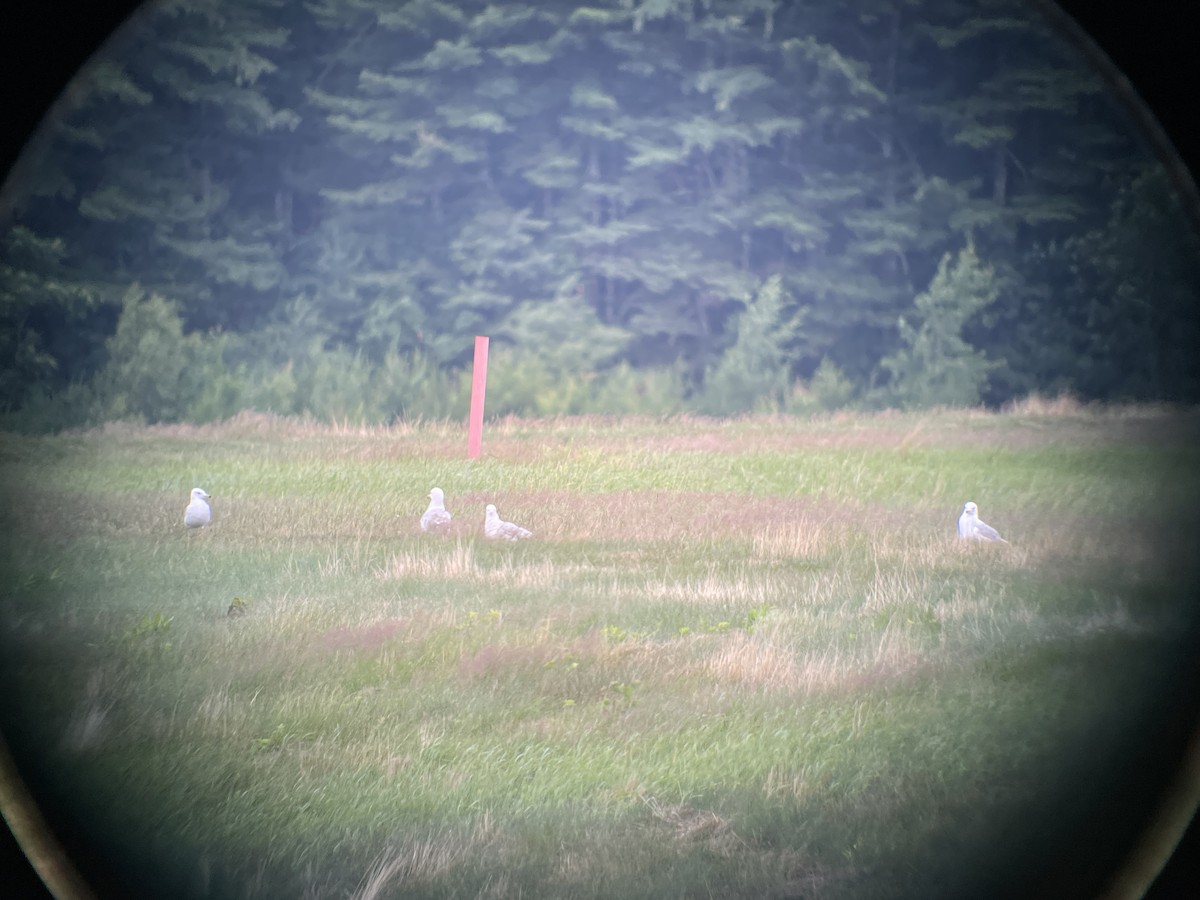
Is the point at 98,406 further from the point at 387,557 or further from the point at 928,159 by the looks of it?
the point at 928,159

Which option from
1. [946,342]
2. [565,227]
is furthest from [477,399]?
[946,342]

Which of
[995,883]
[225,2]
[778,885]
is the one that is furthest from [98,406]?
[995,883]

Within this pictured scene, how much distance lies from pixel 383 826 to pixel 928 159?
14.5 ft

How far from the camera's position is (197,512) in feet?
17.8

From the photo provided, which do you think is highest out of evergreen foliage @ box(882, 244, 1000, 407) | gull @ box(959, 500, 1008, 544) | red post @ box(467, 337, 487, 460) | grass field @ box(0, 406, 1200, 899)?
evergreen foliage @ box(882, 244, 1000, 407)

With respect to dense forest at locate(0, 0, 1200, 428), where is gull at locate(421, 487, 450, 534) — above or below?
below

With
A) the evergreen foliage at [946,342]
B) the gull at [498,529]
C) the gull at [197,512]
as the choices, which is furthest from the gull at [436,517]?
the evergreen foliage at [946,342]

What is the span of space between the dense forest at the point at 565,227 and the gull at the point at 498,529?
5.05 ft

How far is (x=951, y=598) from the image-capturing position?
15.7 ft

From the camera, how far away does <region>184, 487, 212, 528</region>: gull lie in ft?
17.7

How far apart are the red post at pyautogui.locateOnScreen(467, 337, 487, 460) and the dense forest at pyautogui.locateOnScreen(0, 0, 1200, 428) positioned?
15 centimetres

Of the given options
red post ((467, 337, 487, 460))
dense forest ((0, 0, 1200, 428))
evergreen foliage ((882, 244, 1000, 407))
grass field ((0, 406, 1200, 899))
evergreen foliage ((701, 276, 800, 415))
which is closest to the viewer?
grass field ((0, 406, 1200, 899))

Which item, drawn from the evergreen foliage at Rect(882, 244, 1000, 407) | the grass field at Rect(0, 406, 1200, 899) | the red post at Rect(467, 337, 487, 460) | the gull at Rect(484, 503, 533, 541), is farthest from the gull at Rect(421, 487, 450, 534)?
the evergreen foliage at Rect(882, 244, 1000, 407)

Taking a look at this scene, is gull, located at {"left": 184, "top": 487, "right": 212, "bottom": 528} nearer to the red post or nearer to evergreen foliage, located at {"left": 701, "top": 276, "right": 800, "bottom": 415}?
the red post
